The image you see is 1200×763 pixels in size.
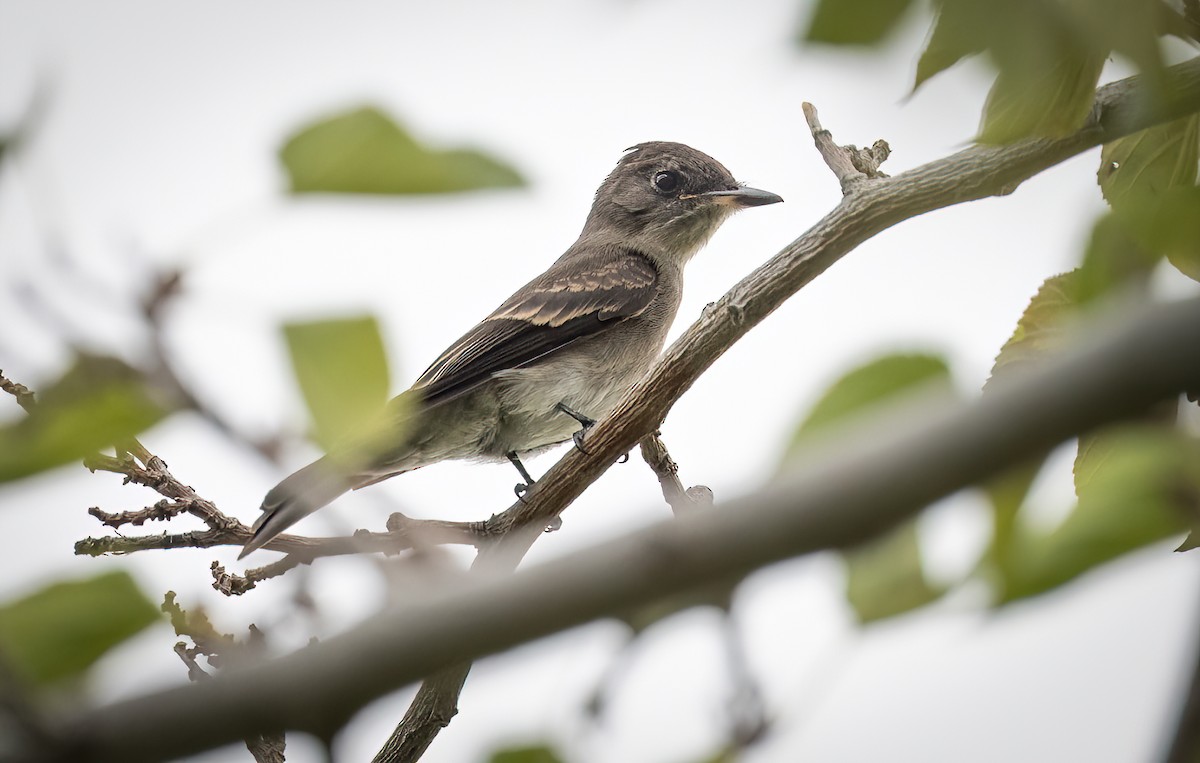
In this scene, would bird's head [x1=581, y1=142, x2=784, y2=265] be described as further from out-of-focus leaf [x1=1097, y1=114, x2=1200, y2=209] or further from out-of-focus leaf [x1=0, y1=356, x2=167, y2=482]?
out-of-focus leaf [x1=0, y1=356, x2=167, y2=482]

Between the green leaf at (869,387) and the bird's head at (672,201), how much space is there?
6.36 m

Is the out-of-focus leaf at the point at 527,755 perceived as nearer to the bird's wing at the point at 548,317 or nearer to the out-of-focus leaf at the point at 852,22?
the out-of-focus leaf at the point at 852,22

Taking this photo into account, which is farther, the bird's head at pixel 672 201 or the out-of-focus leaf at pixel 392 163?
the bird's head at pixel 672 201

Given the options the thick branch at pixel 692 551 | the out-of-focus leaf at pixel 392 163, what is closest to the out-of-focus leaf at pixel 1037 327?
the thick branch at pixel 692 551

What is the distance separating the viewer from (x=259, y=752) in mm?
4062

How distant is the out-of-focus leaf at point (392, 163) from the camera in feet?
3.36

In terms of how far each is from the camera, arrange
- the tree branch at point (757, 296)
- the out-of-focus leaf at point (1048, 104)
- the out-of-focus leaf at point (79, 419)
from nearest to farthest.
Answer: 1. the out-of-focus leaf at point (79, 419)
2. the out-of-focus leaf at point (1048, 104)
3. the tree branch at point (757, 296)

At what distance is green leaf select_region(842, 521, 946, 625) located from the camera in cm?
106

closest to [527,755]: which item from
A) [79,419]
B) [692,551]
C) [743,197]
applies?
[692,551]

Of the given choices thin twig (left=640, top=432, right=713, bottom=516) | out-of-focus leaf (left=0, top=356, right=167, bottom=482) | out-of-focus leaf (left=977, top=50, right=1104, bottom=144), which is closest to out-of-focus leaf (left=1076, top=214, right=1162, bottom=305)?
out-of-focus leaf (left=977, top=50, right=1104, bottom=144)

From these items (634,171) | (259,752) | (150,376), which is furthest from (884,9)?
(634,171)

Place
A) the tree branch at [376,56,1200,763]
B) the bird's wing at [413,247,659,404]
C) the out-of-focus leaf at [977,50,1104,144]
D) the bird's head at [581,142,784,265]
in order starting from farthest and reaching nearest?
the bird's head at [581,142,784,265]
the bird's wing at [413,247,659,404]
the tree branch at [376,56,1200,763]
the out-of-focus leaf at [977,50,1104,144]

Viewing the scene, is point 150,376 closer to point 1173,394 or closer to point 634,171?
point 1173,394

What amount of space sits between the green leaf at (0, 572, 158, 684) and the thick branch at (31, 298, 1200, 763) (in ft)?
0.23
